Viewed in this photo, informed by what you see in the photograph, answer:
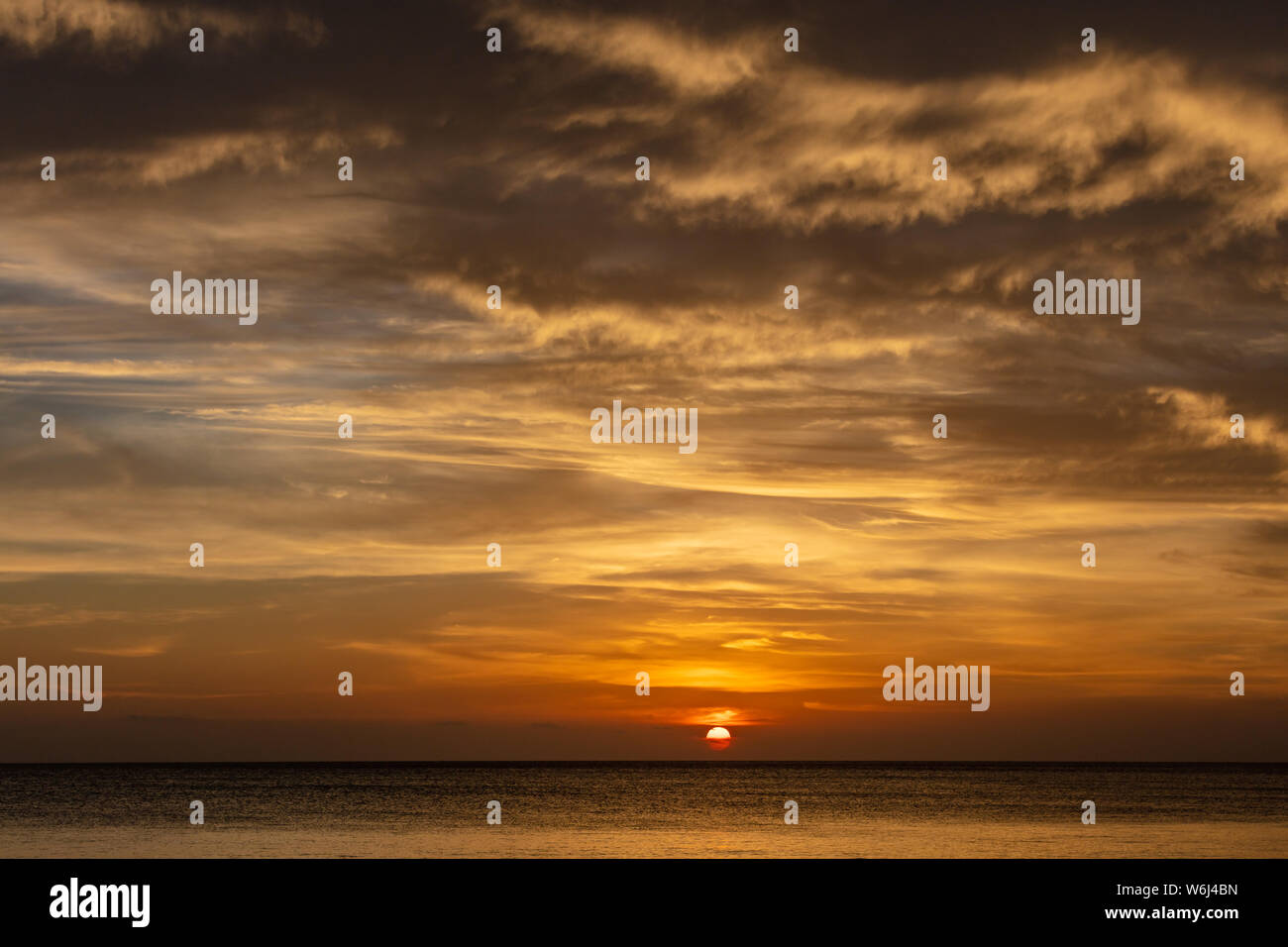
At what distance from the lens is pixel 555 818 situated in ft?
223

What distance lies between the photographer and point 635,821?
66.6m

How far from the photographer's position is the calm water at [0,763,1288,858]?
4788cm

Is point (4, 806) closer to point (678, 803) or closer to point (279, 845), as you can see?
point (279, 845)

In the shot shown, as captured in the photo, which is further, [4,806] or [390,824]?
[4,806]

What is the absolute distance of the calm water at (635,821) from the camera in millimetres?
47875
